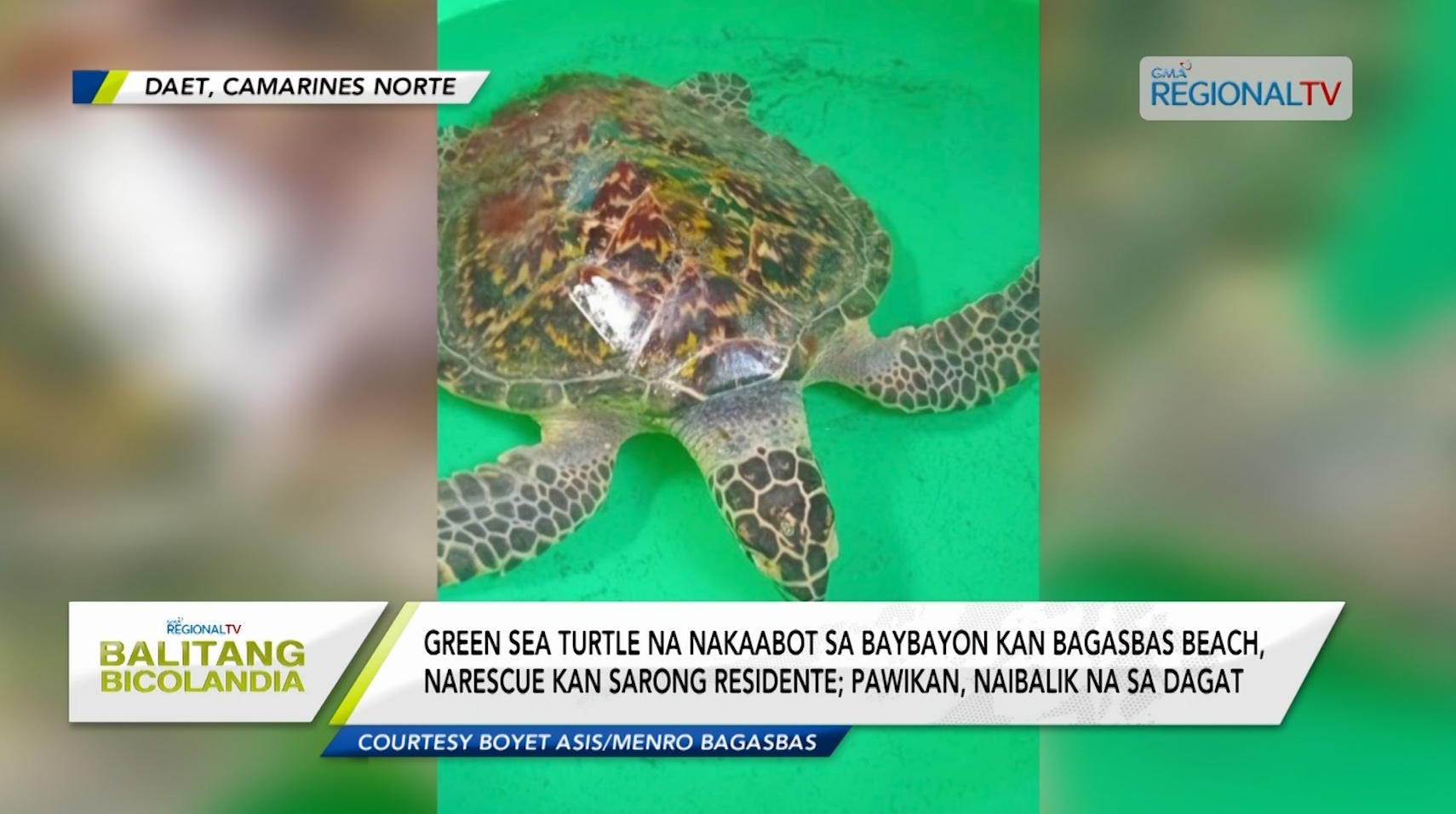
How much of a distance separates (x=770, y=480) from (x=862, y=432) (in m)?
0.20

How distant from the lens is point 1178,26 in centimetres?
149

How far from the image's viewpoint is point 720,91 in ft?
5.23

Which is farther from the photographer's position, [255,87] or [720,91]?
[720,91]

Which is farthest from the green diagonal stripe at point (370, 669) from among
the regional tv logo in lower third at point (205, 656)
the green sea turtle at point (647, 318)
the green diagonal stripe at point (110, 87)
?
the green diagonal stripe at point (110, 87)

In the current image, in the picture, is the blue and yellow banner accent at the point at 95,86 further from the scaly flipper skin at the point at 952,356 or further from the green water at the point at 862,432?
the scaly flipper skin at the point at 952,356

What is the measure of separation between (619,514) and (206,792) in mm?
747

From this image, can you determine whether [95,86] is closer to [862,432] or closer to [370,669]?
[370,669]

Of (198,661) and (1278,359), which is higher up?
(1278,359)

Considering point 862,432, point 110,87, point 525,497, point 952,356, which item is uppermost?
point 110,87

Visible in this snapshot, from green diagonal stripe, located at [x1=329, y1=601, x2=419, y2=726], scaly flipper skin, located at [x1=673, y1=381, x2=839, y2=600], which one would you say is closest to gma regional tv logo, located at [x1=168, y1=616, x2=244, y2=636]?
green diagonal stripe, located at [x1=329, y1=601, x2=419, y2=726]

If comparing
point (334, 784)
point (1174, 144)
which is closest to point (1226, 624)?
point (1174, 144)

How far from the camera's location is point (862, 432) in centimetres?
159

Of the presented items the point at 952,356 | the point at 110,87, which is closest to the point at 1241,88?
the point at 952,356

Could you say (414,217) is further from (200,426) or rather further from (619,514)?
(619,514)
